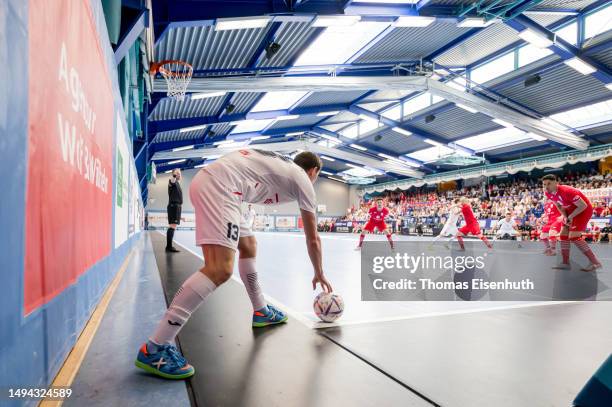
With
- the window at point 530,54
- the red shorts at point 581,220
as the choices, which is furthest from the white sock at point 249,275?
the window at point 530,54

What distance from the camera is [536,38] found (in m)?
12.8

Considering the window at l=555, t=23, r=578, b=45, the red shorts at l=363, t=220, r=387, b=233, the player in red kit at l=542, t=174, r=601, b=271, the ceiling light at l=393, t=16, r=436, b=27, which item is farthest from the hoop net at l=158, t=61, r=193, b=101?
the window at l=555, t=23, r=578, b=45

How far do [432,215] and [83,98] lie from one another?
86.4 ft

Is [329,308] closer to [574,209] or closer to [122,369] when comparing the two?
[122,369]

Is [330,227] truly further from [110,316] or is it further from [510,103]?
[110,316]

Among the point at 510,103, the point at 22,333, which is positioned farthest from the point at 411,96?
the point at 22,333

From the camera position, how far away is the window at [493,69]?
1620 cm

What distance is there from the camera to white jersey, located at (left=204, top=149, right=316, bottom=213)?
236 cm

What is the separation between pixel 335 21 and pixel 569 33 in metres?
9.23

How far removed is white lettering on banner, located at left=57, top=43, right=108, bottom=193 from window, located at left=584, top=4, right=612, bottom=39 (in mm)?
15712

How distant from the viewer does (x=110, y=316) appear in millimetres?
3189

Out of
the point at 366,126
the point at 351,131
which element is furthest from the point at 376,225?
the point at 351,131

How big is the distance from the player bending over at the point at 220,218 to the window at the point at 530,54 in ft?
54.2

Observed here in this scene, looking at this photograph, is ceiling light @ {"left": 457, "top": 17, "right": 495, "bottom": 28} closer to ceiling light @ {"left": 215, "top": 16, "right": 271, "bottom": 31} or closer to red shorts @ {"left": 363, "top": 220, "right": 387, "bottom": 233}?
ceiling light @ {"left": 215, "top": 16, "right": 271, "bottom": 31}
